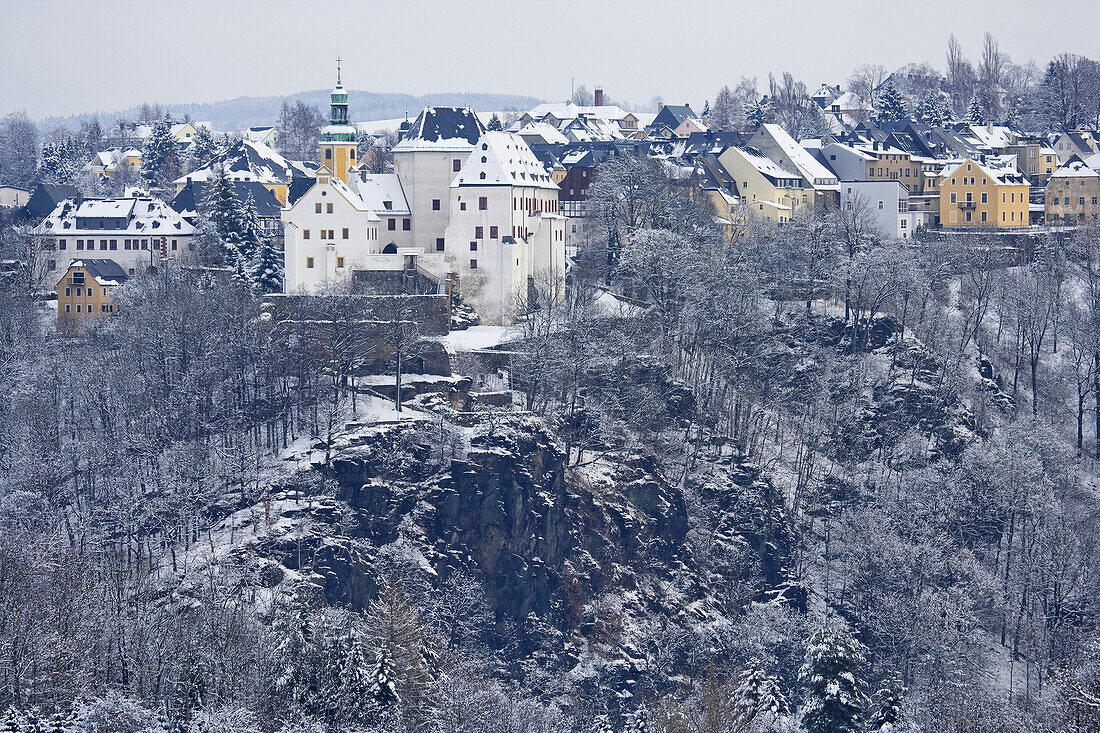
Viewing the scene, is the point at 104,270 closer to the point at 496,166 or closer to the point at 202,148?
the point at 496,166

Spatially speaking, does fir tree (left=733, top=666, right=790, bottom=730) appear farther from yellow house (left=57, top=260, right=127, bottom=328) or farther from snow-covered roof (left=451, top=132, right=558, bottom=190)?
yellow house (left=57, top=260, right=127, bottom=328)

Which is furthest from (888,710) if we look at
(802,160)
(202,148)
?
(202,148)

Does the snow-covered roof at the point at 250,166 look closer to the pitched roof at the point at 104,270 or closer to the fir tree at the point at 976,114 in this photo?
the pitched roof at the point at 104,270

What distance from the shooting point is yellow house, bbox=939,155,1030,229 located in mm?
106062

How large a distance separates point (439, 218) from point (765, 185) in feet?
97.7

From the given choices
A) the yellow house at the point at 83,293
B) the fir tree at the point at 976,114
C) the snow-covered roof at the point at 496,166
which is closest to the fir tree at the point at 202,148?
the yellow house at the point at 83,293

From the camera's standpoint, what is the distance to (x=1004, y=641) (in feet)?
230

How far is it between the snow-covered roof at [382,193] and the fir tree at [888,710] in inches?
1594

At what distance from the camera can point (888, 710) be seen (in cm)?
5184

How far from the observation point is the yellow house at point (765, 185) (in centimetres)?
10519

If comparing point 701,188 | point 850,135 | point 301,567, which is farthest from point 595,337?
point 850,135

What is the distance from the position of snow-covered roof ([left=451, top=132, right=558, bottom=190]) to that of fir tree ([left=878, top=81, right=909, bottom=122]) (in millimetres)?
57409

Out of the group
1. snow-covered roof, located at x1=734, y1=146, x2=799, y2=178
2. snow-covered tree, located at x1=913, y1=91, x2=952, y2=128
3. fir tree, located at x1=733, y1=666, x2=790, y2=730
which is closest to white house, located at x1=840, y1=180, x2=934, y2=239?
snow-covered roof, located at x1=734, y1=146, x2=799, y2=178

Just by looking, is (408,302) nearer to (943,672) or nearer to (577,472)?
(577,472)
